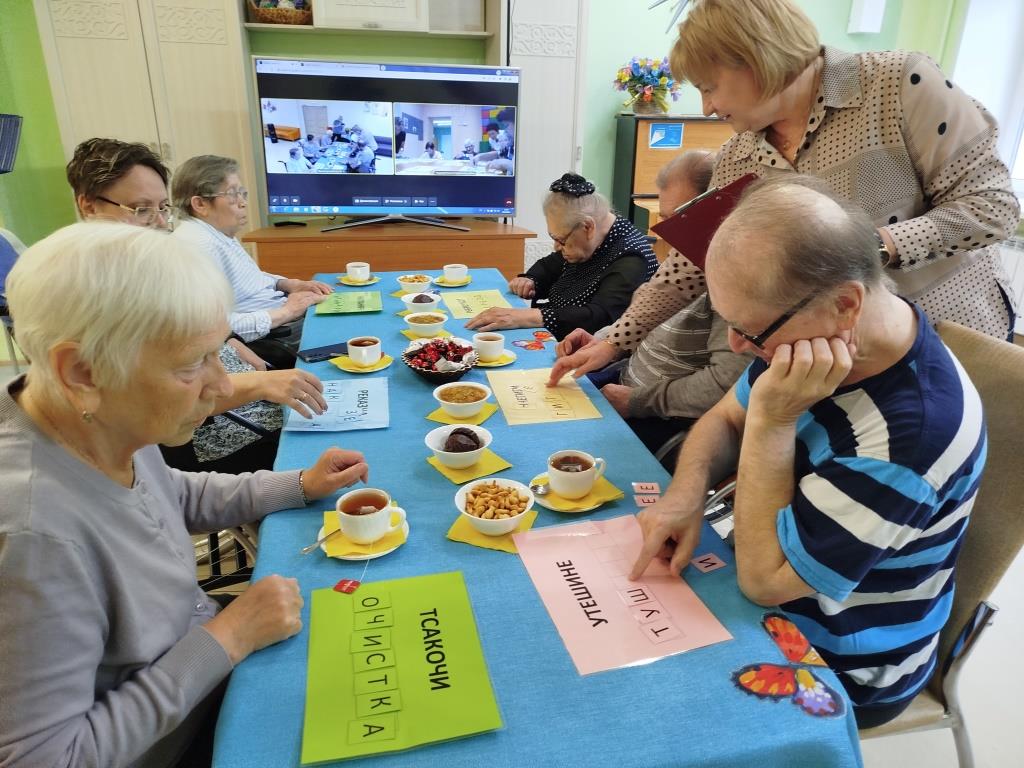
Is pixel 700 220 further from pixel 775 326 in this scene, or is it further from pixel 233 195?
pixel 233 195

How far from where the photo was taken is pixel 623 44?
14.7ft

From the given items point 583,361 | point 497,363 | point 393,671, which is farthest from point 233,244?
point 393,671

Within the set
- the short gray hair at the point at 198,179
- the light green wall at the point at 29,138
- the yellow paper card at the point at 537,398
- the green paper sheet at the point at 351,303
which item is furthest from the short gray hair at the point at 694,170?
the light green wall at the point at 29,138

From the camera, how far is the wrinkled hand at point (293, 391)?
1.38 m

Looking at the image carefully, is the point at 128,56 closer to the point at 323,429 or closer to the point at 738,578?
the point at 323,429

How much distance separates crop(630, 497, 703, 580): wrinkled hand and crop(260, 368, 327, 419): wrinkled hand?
0.74 metres

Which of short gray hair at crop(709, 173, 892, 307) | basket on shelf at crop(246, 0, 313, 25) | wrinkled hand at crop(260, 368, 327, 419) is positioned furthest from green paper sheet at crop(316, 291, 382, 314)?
basket on shelf at crop(246, 0, 313, 25)

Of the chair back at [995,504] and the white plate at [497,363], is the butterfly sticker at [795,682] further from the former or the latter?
the white plate at [497,363]

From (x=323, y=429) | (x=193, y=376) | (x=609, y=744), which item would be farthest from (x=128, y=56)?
(x=609, y=744)

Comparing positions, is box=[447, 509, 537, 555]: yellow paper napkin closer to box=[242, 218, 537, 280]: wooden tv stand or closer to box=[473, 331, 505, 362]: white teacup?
box=[473, 331, 505, 362]: white teacup

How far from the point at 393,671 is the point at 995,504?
101cm

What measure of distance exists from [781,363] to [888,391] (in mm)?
153

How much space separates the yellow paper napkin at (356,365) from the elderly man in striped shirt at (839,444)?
0.94 m

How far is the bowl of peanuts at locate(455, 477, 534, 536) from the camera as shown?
101 cm
